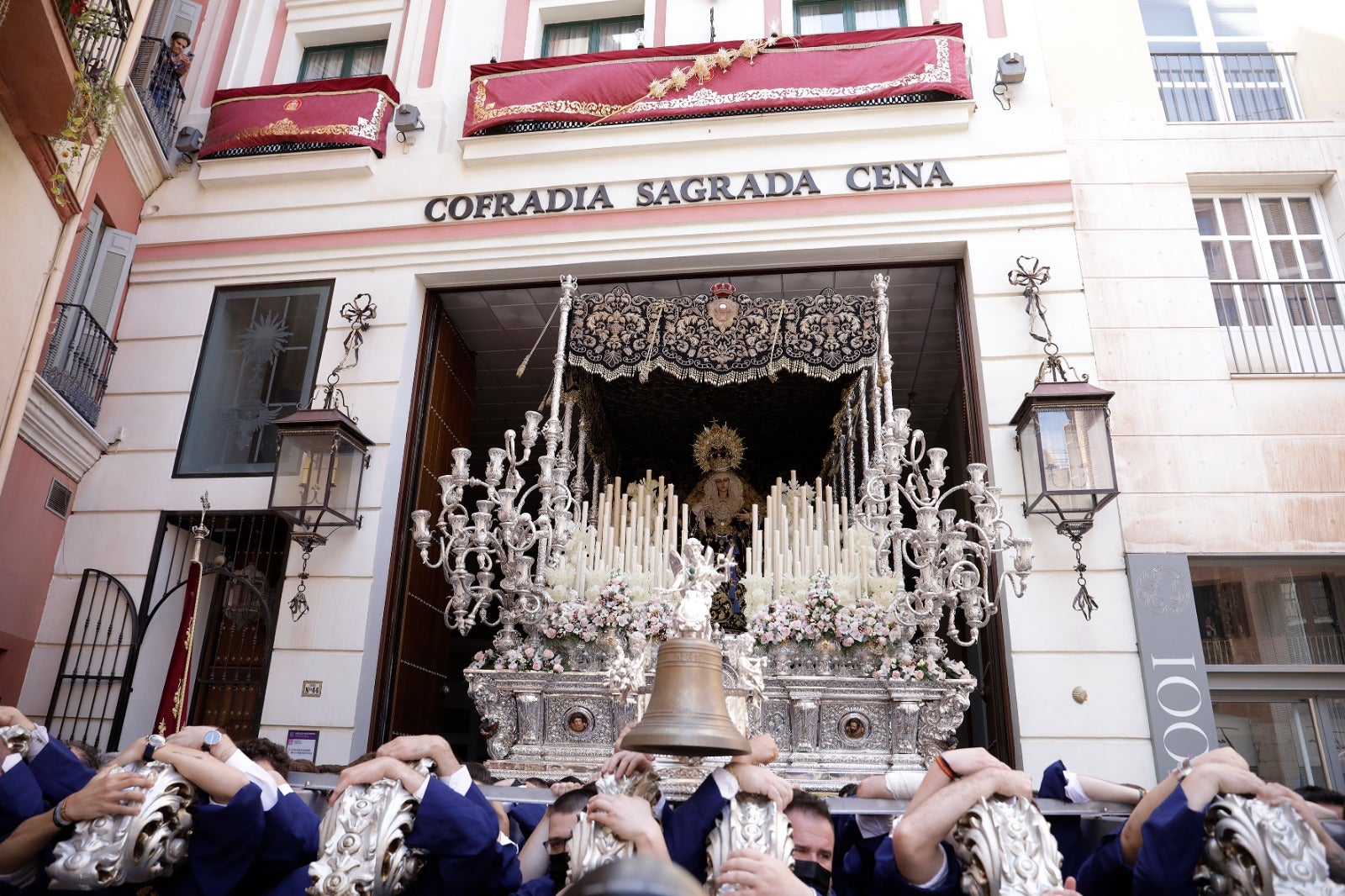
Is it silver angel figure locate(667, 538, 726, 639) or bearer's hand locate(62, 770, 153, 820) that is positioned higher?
silver angel figure locate(667, 538, 726, 639)

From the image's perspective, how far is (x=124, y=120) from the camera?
7.13 metres

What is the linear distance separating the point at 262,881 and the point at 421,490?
16.7 feet

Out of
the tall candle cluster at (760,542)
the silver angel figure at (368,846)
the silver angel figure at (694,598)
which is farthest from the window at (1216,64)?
the silver angel figure at (368,846)

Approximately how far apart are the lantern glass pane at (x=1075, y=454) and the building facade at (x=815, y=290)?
0.46 m

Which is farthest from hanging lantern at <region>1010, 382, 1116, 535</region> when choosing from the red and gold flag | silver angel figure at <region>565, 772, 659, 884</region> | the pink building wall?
the pink building wall

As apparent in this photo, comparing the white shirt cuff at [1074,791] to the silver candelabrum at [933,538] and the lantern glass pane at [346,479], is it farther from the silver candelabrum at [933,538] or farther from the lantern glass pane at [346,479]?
the lantern glass pane at [346,479]

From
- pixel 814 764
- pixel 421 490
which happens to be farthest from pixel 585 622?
pixel 421 490

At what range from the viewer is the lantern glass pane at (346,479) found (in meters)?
6.31

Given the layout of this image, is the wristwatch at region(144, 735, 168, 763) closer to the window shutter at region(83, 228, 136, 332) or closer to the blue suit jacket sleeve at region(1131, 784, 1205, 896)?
the blue suit jacket sleeve at region(1131, 784, 1205, 896)

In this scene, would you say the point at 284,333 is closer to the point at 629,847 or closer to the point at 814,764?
the point at 814,764

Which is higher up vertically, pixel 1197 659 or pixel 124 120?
pixel 124 120

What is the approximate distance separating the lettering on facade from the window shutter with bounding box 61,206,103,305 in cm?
257

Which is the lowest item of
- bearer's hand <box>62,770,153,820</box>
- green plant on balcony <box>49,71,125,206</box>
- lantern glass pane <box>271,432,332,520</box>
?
bearer's hand <box>62,770,153,820</box>

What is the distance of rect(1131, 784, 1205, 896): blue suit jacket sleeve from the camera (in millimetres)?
1765
